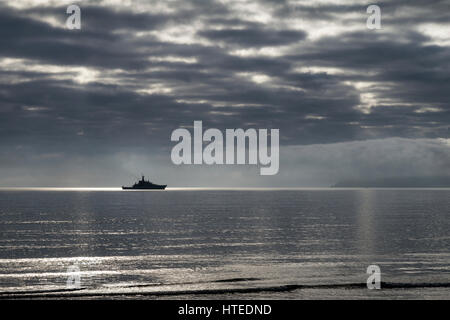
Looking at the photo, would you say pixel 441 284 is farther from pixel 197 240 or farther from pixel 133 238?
A: pixel 133 238

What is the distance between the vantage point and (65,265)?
2685 inches

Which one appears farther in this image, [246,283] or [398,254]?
[398,254]

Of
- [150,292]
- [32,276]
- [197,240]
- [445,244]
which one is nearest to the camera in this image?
[150,292]

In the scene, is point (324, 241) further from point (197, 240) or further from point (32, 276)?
point (32, 276)

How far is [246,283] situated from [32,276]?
2448 centimetres

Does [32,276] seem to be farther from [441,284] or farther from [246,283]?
[441,284]

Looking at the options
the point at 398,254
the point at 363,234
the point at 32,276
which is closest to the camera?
the point at 32,276

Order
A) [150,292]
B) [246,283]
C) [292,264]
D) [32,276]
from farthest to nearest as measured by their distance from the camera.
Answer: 1. [292,264]
2. [32,276]
3. [246,283]
4. [150,292]

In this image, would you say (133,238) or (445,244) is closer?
(445,244)
